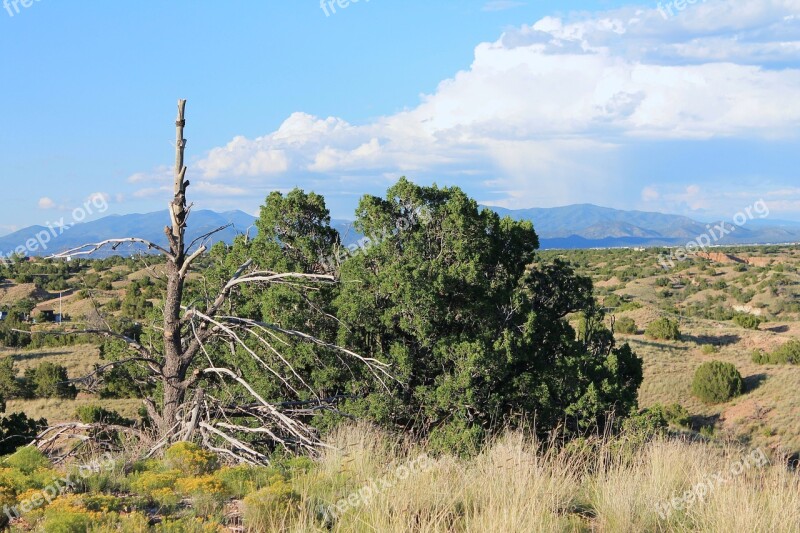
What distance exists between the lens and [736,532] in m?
4.65

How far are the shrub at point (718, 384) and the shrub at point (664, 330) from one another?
8.93 meters

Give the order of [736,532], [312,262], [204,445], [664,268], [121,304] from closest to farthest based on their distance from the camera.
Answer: [736,532] → [204,445] → [312,262] → [121,304] → [664,268]

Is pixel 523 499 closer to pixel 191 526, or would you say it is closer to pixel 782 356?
pixel 191 526

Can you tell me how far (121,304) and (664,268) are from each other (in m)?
55.9

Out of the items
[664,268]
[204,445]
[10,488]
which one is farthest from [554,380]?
[664,268]

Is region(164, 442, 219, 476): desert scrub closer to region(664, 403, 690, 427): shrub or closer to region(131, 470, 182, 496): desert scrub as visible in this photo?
region(131, 470, 182, 496): desert scrub

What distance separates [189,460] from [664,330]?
36.6 m

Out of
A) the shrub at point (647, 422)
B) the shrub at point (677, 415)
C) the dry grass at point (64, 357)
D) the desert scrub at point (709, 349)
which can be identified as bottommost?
the shrub at point (677, 415)

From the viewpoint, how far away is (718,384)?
28875mm

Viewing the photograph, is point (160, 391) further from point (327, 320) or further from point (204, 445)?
point (204, 445)

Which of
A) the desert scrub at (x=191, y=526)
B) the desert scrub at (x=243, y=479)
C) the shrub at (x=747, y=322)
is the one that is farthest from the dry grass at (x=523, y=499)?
the shrub at (x=747, y=322)

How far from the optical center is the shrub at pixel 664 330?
38484mm

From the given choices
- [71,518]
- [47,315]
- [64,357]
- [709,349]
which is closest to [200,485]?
[71,518]

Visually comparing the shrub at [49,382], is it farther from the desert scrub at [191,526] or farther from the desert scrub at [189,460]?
the desert scrub at [191,526]
